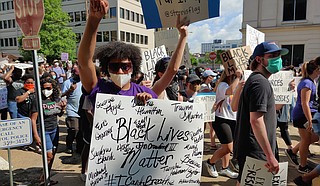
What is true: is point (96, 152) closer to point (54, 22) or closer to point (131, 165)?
point (131, 165)

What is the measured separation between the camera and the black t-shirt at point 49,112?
3.88m

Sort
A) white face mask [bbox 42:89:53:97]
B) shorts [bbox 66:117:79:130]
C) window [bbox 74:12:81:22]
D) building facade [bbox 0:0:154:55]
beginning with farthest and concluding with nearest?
window [bbox 74:12:81:22] → building facade [bbox 0:0:154:55] → shorts [bbox 66:117:79:130] → white face mask [bbox 42:89:53:97]

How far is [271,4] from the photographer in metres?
22.0

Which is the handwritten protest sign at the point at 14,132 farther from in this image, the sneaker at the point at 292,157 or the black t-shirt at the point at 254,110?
the sneaker at the point at 292,157

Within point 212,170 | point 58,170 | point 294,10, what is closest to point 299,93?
point 212,170

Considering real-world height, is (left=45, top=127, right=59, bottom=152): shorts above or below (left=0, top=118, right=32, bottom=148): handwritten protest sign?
below

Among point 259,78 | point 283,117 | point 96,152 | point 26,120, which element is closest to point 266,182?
point 259,78

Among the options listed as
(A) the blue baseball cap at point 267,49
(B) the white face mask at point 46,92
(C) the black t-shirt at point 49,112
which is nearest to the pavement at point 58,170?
(C) the black t-shirt at point 49,112

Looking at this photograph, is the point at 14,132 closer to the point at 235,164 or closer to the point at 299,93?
the point at 235,164

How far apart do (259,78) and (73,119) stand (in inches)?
159

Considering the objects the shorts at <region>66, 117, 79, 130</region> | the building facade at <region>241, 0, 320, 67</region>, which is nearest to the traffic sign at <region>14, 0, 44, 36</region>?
the shorts at <region>66, 117, 79, 130</region>

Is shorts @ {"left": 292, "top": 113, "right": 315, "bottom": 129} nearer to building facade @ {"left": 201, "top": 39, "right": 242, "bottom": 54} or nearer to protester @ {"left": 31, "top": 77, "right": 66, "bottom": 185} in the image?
protester @ {"left": 31, "top": 77, "right": 66, "bottom": 185}

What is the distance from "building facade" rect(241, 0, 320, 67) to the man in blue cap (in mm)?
20260

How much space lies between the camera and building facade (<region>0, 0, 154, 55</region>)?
133ft
